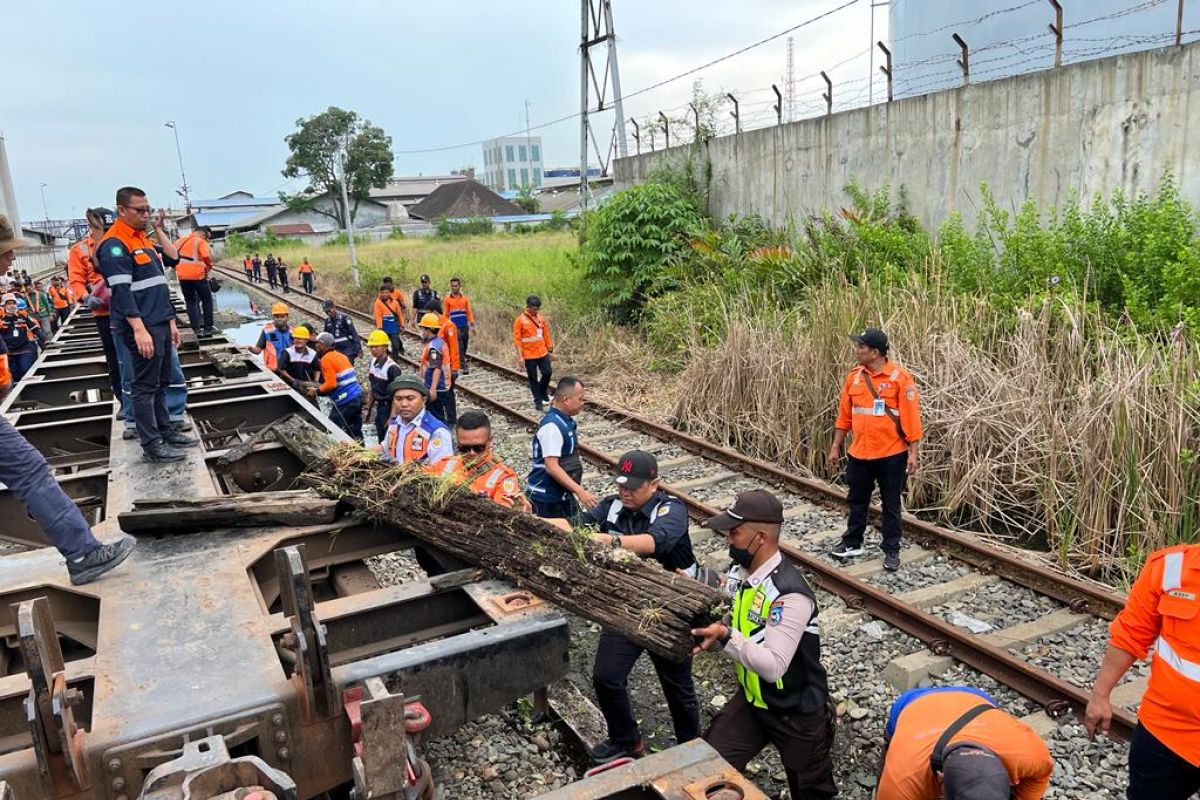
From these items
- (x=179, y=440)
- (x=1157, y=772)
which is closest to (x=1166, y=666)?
(x=1157, y=772)

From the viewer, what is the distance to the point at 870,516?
658 centimetres

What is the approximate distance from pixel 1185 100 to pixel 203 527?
957cm

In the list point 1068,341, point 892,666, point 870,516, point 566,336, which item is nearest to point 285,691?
point 892,666

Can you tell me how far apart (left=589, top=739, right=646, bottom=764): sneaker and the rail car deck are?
3.02 feet

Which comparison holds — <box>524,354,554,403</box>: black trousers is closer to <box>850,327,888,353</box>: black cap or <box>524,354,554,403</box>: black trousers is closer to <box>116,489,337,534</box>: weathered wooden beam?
<box>850,327,888,353</box>: black cap

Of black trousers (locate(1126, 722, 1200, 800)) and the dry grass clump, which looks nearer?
black trousers (locate(1126, 722, 1200, 800))

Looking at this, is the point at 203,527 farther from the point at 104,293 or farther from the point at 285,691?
the point at 104,293

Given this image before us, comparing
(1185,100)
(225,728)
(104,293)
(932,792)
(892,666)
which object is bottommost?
(892,666)

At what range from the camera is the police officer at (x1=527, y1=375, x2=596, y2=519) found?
501 centimetres

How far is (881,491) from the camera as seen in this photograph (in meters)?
5.82

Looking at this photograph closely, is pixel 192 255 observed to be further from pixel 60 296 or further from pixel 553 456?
pixel 60 296

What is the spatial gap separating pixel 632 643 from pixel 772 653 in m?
0.74

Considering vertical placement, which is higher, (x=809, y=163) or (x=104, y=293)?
(x=809, y=163)

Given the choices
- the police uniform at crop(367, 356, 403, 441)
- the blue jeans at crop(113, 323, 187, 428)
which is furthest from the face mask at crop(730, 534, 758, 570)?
the police uniform at crop(367, 356, 403, 441)
